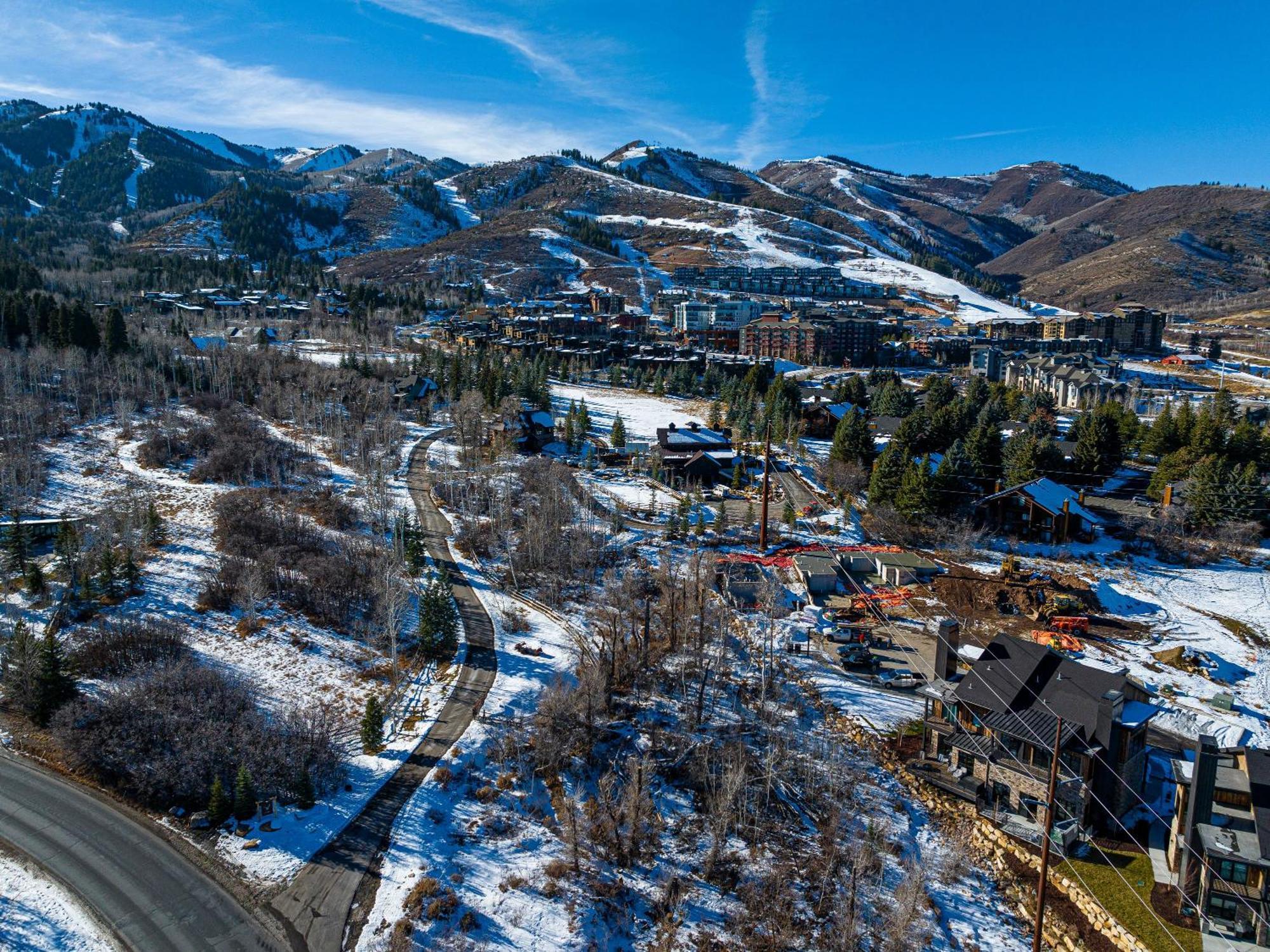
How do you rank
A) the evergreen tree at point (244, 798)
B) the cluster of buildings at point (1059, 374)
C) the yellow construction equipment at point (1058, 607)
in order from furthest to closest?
the cluster of buildings at point (1059, 374)
the yellow construction equipment at point (1058, 607)
the evergreen tree at point (244, 798)

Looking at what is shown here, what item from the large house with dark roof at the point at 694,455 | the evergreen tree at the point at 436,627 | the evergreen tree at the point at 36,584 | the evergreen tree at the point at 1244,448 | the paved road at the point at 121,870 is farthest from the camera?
the large house with dark roof at the point at 694,455

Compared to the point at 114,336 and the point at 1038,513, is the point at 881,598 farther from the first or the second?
the point at 114,336

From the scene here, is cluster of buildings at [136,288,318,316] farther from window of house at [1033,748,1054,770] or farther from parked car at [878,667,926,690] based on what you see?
window of house at [1033,748,1054,770]

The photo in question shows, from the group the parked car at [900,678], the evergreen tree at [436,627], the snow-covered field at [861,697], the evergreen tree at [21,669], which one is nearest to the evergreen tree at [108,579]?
the evergreen tree at [21,669]

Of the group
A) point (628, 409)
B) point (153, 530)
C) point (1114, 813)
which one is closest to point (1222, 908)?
point (1114, 813)

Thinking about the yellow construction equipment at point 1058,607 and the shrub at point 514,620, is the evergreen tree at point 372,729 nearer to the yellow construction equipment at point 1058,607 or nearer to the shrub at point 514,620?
the shrub at point 514,620

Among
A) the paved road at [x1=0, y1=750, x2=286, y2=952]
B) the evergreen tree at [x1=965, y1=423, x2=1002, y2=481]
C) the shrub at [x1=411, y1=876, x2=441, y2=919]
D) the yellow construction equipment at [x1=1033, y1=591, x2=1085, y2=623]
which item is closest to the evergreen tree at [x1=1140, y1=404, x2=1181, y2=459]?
the evergreen tree at [x1=965, y1=423, x2=1002, y2=481]

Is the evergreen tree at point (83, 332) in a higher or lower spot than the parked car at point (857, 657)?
higher
